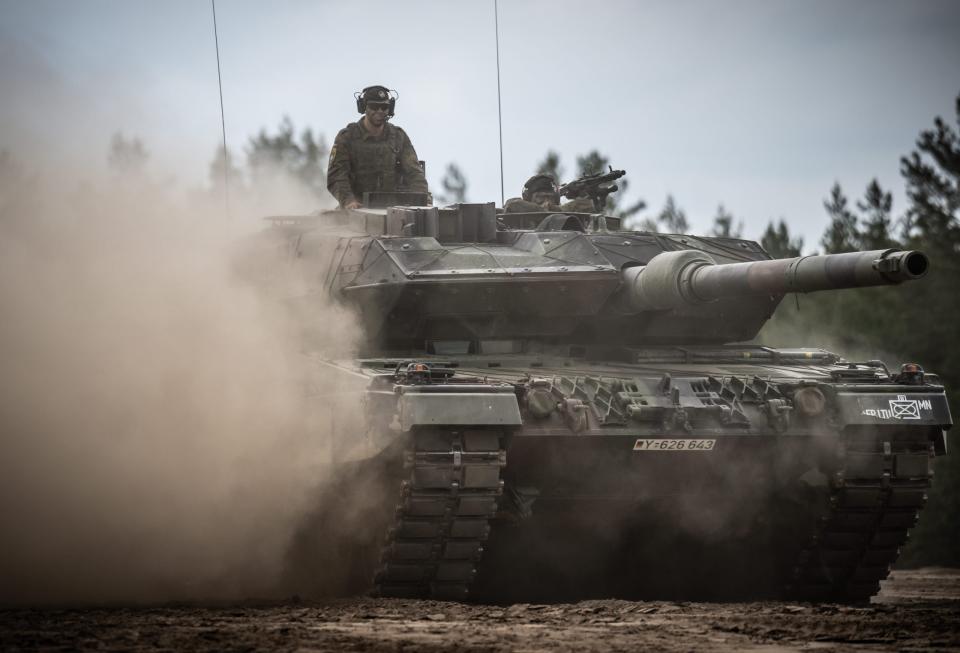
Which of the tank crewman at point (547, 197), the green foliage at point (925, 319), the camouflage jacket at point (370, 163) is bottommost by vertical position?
the green foliage at point (925, 319)

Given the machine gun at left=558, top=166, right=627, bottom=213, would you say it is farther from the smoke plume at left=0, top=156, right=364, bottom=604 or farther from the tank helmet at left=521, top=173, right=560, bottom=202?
the smoke plume at left=0, top=156, right=364, bottom=604

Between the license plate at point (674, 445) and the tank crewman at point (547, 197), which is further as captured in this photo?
the tank crewman at point (547, 197)

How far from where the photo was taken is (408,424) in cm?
1225

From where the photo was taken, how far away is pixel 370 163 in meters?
17.5

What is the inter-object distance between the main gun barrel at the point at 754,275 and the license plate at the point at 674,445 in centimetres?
130

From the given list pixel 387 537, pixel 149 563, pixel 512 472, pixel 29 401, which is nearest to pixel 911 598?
pixel 512 472

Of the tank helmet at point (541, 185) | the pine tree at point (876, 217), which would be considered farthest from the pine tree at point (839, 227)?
the tank helmet at point (541, 185)

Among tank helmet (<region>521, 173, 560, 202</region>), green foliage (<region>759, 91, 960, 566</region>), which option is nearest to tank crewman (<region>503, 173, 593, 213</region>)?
tank helmet (<region>521, 173, 560, 202</region>)

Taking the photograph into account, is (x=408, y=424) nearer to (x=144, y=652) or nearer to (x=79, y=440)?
(x=144, y=652)

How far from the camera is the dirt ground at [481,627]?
9969 millimetres

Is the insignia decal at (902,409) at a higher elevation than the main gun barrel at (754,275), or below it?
below

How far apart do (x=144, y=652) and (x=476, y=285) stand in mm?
5690

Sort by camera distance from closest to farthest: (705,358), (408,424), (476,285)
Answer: (408,424) → (476,285) → (705,358)

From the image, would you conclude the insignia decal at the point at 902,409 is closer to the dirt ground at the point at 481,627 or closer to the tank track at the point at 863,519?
the tank track at the point at 863,519
